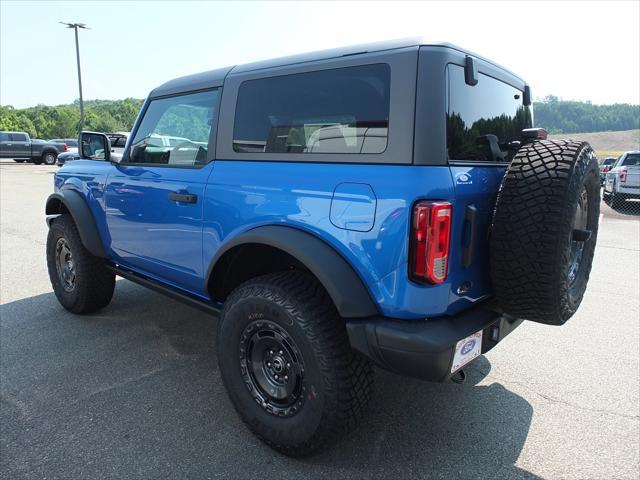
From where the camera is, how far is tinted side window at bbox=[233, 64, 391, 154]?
2018 millimetres

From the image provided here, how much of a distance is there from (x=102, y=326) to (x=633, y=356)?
425 centimetres

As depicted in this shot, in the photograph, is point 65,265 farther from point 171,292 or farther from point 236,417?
point 236,417

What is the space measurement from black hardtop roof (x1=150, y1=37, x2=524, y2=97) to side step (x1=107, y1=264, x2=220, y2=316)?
136 cm

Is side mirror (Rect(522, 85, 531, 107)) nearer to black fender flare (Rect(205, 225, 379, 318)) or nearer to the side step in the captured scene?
black fender flare (Rect(205, 225, 379, 318))

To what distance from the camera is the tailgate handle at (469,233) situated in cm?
193

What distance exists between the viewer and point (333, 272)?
1.98m

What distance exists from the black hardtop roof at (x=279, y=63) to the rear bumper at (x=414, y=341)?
3.96ft

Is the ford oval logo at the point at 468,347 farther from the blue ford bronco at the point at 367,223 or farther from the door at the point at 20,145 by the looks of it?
the door at the point at 20,145

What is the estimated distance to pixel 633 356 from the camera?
3.42m

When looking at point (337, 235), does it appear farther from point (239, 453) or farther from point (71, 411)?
point (71, 411)

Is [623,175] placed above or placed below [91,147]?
below

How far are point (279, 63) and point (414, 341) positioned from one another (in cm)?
163

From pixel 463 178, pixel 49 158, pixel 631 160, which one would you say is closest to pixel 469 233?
pixel 463 178

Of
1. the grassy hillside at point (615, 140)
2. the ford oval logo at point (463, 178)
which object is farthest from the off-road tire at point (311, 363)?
the grassy hillside at point (615, 140)
